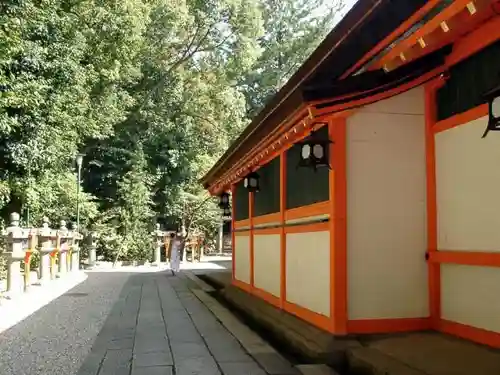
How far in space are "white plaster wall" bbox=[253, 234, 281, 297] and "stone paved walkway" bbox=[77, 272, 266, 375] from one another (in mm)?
916

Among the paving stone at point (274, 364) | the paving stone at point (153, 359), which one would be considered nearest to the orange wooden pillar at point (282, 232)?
the paving stone at point (274, 364)

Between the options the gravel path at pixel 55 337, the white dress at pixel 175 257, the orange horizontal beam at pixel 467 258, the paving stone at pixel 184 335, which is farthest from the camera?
the white dress at pixel 175 257

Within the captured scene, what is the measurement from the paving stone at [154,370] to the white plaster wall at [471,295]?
2.53m

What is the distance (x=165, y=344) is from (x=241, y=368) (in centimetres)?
142

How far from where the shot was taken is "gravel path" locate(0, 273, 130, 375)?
5.25 metres

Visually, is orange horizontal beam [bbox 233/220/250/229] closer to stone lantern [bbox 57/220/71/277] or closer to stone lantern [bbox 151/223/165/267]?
stone lantern [bbox 57/220/71/277]

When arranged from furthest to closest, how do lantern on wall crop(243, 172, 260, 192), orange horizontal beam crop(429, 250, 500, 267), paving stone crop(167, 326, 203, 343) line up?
1. lantern on wall crop(243, 172, 260, 192)
2. paving stone crop(167, 326, 203, 343)
3. orange horizontal beam crop(429, 250, 500, 267)

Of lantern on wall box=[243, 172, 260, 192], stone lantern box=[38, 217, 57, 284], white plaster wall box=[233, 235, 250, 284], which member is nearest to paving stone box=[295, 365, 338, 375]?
lantern on wall box=[243, 172, 260, 192]

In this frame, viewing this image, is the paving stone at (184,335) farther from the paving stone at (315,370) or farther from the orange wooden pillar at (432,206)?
the orange wooden pillar at (432,206)

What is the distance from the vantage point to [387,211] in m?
5.00

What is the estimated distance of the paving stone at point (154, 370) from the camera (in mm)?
4699

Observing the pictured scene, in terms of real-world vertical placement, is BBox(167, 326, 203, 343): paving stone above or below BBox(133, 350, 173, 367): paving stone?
below

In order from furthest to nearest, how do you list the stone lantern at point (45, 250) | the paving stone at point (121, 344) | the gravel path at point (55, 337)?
the stone lantern at point (45, 250) < the paving stone at point (121, 344) < the gravel path at point (55, 337)

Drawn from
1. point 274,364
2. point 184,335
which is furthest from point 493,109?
point 184,335
